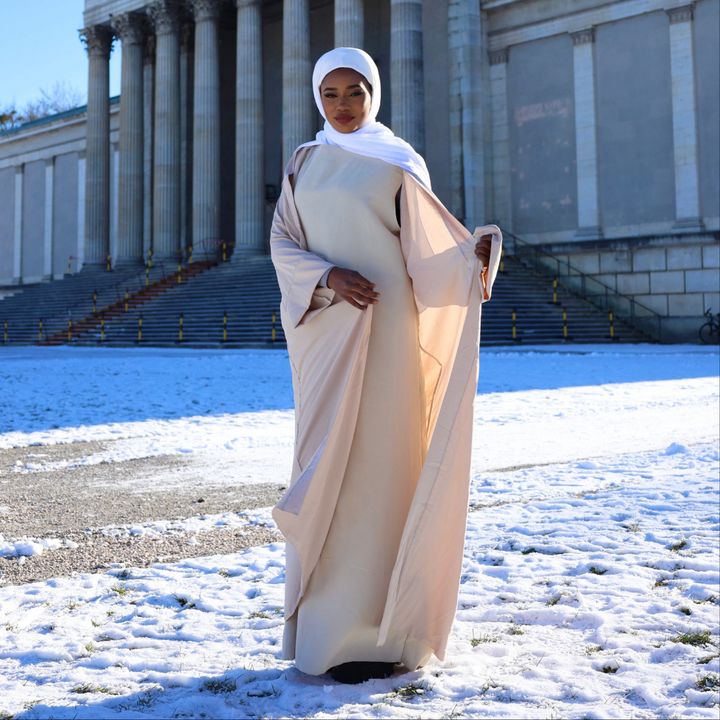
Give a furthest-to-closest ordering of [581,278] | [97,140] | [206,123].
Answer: [97,140] < [206,123] < [581,278]

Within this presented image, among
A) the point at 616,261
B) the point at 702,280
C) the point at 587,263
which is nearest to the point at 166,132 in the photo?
the point at 587,263

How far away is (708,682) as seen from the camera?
2.76 m

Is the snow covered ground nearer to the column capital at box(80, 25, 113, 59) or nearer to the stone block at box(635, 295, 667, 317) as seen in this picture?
the stone block at box(635, 295, 667, 317)

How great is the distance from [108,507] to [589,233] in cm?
2773

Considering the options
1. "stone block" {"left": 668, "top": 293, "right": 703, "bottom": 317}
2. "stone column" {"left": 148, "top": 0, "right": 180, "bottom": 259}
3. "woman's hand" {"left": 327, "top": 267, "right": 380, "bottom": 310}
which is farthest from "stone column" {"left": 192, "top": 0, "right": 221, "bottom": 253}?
"woman's hand" {"left": 327, "top": 267, "right": 380, "bottom": 310}

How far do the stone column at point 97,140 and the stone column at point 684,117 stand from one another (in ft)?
87.2

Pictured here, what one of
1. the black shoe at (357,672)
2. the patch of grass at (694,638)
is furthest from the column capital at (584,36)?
the black shoe at (357,672)

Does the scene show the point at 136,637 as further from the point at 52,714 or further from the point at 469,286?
the point at 469,286

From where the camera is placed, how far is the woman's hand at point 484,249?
302 centimetres

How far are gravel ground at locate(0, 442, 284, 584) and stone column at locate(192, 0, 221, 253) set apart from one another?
3003 cm

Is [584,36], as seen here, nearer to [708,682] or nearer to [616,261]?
[616,261]

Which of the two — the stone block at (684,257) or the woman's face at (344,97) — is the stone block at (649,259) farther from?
the woman's face at (344,97)

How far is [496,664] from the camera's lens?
2.98 m

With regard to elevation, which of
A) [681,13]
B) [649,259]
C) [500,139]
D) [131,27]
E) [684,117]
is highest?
[131,27]
